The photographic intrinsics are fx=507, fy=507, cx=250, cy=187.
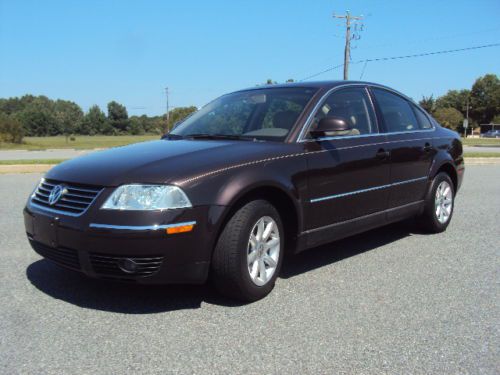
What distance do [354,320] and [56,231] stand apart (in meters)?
2.10

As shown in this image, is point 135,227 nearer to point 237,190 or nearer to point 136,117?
point 237,190

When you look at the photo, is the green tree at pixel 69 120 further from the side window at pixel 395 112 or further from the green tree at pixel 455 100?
the side window at pixel 395 112

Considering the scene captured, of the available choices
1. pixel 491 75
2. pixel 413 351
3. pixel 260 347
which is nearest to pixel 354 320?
pixel 413 351

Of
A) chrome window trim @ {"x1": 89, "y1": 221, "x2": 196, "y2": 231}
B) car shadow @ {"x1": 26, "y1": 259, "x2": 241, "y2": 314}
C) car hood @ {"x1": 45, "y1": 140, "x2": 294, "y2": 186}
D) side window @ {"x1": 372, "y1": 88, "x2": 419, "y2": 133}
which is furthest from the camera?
side window @ {"x1": 372, "y1": 88, "x2": 419, "y2": 133}

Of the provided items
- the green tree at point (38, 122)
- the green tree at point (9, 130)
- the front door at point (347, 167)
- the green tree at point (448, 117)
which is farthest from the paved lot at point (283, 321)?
the green tree at point (38, 122)

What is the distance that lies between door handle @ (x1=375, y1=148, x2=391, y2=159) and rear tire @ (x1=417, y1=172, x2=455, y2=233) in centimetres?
110

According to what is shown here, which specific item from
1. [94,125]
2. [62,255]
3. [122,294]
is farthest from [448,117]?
[62,255]

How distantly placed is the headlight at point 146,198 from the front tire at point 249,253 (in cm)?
41

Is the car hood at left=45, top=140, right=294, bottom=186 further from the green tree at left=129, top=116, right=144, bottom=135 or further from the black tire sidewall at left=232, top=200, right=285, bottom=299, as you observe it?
the green tree at left=129, top=116, right=144, bottom=135

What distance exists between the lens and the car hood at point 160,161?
133 inches

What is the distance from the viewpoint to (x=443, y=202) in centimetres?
608

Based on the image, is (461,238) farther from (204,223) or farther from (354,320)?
(204,223)

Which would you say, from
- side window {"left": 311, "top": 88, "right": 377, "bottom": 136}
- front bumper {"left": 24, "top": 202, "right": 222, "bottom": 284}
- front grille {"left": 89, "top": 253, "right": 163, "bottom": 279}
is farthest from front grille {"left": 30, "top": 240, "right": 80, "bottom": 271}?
side window {"left": 311, "top": 88, "right": 377, "bottom": 136}

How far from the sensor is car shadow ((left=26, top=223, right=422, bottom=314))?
3650 mm
